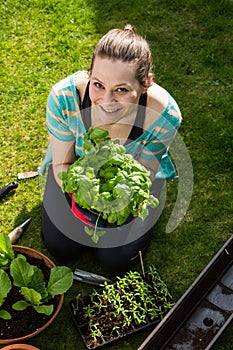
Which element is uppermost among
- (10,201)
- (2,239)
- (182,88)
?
(182,88)

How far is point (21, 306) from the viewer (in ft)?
8.68

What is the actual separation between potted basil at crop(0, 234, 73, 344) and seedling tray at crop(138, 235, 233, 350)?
496mm

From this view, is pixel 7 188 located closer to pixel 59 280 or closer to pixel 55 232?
pixel 55 232

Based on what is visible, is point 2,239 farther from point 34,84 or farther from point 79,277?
point 34,84

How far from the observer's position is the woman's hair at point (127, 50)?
2330mm

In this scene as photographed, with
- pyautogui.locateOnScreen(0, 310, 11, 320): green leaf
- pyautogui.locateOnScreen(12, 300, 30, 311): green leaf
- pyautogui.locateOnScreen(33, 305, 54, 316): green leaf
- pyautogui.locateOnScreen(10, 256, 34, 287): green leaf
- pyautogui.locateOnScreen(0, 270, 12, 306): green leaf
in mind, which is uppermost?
pyautogui.locateOnScreen(10, 256, 34, 287): green leaf

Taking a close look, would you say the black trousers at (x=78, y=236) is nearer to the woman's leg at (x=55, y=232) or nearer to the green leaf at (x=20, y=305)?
the woman's leg at (x=55, y=232)

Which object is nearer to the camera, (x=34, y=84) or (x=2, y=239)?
(x=2, y=239)

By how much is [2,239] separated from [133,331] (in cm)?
75

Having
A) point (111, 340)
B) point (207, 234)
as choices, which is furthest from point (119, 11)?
point (111, 340)

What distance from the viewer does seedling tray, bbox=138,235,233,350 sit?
8.77 feet

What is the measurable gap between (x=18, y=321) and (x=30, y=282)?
196 millimetres

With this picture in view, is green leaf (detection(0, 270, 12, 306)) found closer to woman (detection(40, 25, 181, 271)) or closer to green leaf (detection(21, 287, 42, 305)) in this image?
green leaf (detection(21, 287, 42, 305))

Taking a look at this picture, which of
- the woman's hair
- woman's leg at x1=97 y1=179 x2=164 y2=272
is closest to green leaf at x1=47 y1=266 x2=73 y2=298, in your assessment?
woman's leg at x1=97 y1=179 x2=164 y2=272
